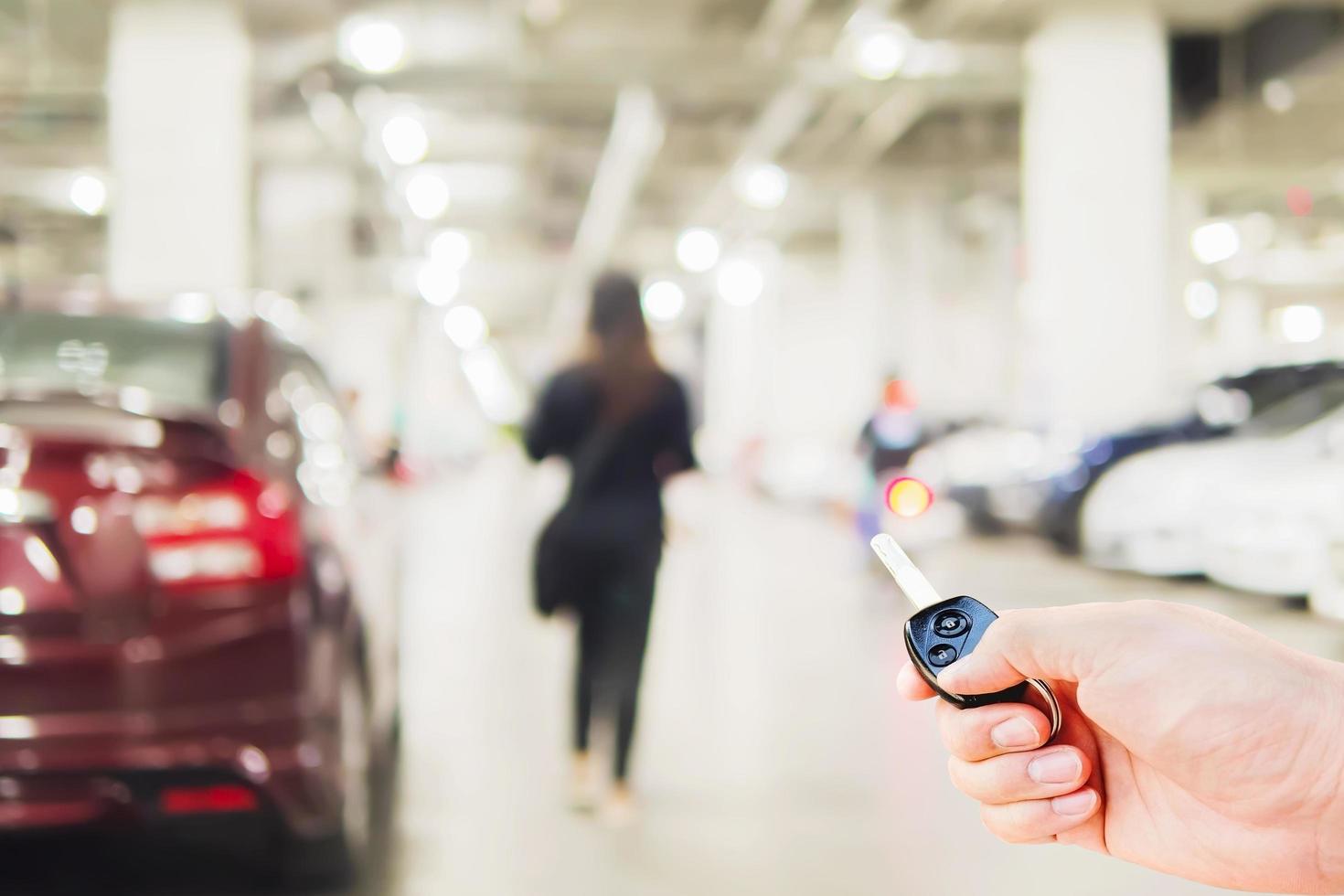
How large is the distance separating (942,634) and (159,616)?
2.48 metres

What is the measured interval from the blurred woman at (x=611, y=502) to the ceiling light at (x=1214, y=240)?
2677cm

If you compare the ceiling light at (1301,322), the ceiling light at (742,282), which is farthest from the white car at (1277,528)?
the ceiling light at (1301,322)

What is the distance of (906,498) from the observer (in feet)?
6.10

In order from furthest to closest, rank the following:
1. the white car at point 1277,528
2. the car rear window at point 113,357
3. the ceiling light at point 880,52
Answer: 1. the ceiling light at point 880,52
2. the white car at point 1277,528
3. the car rear window at point 113,357

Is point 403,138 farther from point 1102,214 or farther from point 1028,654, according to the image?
point 1028,654

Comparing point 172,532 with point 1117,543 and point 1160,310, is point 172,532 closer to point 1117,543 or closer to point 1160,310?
point 1117,543

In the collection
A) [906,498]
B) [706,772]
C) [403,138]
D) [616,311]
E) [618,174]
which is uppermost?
[403,138]

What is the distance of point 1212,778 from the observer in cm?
129

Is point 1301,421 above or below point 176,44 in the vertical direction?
below

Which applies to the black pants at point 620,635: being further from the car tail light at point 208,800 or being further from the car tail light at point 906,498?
the car tail light at point 906,498

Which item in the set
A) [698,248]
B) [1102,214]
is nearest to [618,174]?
[698,248]

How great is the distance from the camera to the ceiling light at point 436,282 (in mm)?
42041

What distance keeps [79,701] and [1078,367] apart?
13.7 m

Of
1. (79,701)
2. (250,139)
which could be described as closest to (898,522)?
(79,701)
